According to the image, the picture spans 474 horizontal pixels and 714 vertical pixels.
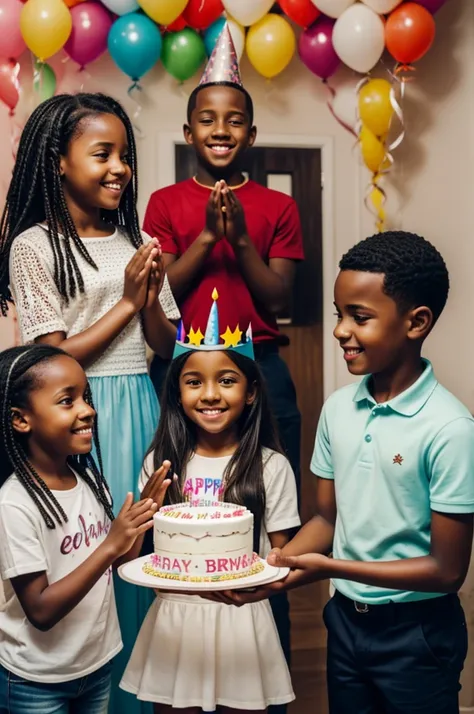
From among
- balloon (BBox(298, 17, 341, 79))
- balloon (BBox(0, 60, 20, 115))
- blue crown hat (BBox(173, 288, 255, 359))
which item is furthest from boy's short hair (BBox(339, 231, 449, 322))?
balloon (BBox(0, 60, 20, 115))

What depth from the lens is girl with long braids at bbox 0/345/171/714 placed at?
1.79m

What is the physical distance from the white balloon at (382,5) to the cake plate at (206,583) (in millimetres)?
1904

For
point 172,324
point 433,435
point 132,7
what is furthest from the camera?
point 132,7

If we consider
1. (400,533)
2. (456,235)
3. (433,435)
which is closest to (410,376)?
(433,435)

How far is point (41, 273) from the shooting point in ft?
7.21

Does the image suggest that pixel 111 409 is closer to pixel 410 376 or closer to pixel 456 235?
pixel 410 376

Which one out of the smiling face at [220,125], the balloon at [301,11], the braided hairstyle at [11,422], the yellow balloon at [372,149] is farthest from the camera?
the yellow balloon at [372,149]

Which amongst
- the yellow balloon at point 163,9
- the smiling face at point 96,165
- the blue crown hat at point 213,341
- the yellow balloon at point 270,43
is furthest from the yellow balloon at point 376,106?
the blue crown hat at point 213,341

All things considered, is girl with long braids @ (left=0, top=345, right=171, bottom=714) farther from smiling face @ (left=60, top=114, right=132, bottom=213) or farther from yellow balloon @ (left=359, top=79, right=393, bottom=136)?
yellow balloon @ (left=359, top=79, right=393, bottom=136)

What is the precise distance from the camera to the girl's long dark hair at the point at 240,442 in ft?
7.02

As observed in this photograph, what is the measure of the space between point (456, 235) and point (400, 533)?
5.04 feet

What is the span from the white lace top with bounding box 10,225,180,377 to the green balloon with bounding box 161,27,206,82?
884 millimetres

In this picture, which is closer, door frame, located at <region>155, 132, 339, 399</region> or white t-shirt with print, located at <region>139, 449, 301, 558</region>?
white t-shirt with print, located at <region>139, 449, 301, 558</region>

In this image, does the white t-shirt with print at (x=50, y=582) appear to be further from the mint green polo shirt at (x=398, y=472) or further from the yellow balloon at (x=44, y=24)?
the yellow balloon at (x=44, y=24)
